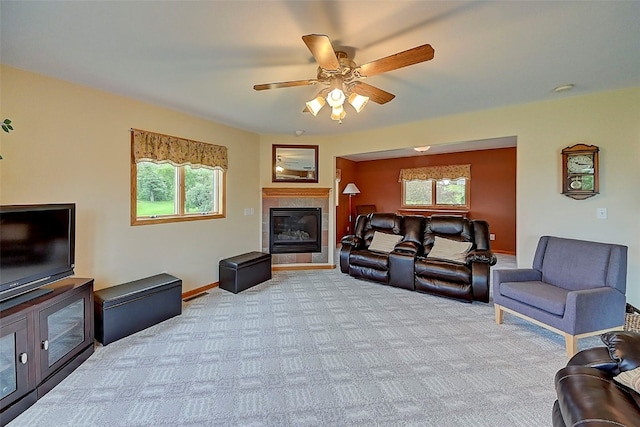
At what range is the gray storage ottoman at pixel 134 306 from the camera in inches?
102

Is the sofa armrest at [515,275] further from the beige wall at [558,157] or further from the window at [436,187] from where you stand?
the window at [436,187]

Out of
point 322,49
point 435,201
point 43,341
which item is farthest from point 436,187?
point 43,341

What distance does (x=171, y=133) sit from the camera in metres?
3.74

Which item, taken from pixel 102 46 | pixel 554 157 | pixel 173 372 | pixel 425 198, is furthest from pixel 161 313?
pixel 425 198

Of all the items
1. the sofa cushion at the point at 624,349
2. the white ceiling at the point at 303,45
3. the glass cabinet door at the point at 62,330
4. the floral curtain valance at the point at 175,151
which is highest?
the white ceiling at the point at 303,45

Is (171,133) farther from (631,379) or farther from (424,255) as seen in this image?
(631,379)

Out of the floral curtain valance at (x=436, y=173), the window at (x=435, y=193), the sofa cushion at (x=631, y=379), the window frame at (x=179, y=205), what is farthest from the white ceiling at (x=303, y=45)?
the window at (x=435, y=193)

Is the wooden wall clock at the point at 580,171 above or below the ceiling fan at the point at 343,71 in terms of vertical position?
below

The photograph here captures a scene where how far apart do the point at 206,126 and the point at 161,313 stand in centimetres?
259

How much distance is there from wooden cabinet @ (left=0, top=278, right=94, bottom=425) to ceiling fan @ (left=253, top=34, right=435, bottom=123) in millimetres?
2178

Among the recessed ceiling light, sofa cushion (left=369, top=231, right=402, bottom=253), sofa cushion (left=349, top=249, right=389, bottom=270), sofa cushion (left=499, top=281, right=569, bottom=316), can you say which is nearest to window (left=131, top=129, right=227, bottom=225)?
sofa cushion (left=349, top=249, right=389, bottom=270)

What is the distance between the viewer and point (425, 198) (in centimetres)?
779

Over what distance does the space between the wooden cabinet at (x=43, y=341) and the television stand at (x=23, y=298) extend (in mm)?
32

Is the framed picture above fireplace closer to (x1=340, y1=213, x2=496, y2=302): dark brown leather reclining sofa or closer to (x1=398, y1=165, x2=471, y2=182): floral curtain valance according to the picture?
(x1=340, y1=213, x2=496, y2=302): dark brown leather reclining sofa
